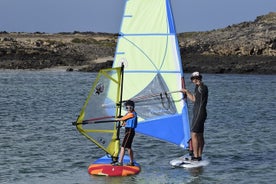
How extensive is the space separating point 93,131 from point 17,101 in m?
21.1

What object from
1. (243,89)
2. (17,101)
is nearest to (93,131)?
(17,101)

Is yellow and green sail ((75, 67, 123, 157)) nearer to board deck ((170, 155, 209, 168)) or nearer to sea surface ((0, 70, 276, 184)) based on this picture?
sea surface ((0, 70, 276, 184))

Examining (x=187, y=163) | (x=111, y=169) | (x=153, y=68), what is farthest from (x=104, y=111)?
(x=187, y=163)

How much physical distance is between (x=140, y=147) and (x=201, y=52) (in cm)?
4468

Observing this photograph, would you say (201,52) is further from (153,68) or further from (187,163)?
(187,163)

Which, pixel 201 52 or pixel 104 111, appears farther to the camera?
pixel 201 52

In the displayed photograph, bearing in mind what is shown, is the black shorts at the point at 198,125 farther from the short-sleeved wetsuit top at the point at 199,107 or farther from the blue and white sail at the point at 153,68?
the blue and white sail at the point at 153,68

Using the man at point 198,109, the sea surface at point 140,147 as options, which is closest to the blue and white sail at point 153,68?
the man at point 198,109

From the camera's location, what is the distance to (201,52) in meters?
62.1

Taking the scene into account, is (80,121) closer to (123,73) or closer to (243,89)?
(123,73)

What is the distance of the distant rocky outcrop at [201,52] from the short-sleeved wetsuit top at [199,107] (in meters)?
39.5

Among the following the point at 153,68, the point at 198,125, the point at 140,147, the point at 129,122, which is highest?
the point at 153,68

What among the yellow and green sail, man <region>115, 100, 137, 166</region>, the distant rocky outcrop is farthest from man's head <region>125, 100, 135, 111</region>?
the distant rocky outcrop

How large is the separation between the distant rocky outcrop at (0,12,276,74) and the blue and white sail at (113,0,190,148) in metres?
39.1
